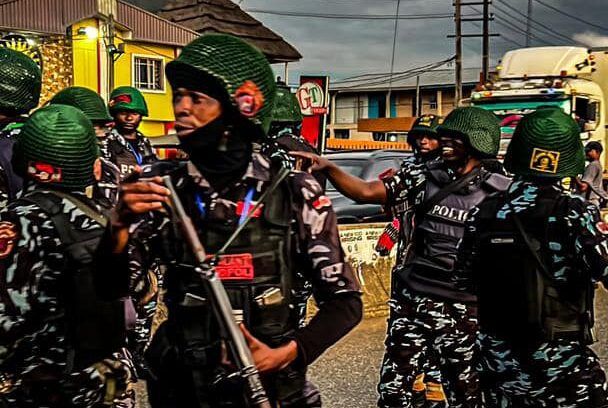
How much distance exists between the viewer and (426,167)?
5160mm

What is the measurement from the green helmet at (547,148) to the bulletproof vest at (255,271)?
5.14 ft

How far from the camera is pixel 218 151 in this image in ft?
8.46

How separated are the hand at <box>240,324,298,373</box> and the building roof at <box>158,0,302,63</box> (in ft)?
94.6

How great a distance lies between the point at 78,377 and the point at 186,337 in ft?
2.45

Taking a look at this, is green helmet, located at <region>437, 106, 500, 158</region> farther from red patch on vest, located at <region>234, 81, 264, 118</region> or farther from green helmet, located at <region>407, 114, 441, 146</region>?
red patch on vest, located at <region>234, 81, 264, 118</region>

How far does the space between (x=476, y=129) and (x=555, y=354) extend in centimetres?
172

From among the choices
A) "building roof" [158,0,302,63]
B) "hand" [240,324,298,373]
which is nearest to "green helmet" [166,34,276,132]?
"hand" [240,324,298,373]

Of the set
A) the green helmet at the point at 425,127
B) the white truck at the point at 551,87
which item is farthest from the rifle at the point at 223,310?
the white truck at the point at 551,87

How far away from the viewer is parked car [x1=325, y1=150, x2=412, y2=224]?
35.3 ft

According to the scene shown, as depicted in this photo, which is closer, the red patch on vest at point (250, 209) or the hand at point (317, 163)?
the red patch on vest at point (250, 209)

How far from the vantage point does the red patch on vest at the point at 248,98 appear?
2.54m

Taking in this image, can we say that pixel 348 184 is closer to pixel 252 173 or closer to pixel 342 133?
pixel 252 173

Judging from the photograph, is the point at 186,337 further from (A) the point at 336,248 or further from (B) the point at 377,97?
(B) the point at 377,97

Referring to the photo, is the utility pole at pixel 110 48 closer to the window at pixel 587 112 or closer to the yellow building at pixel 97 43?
the yellow building at pixel 97 43
